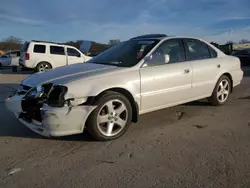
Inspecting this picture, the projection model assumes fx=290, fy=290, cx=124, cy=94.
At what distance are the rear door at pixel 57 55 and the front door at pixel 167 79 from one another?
1113 centimetres

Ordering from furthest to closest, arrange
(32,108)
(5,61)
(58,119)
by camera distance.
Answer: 1. (5,61)
2. (32,108)
3. (58,119)

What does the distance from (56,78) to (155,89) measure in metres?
1.54

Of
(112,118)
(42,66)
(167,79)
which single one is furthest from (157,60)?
(42,66)

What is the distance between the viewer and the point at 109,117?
402 cm

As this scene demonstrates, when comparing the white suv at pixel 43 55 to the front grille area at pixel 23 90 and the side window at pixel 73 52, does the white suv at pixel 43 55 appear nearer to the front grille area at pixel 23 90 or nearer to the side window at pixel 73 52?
the side window at pixel 73 52

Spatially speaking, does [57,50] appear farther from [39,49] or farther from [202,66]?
[202,66]

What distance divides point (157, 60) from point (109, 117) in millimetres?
1323

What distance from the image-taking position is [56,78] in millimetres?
4023

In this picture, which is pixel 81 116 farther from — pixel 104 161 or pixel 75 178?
pixel 75 178

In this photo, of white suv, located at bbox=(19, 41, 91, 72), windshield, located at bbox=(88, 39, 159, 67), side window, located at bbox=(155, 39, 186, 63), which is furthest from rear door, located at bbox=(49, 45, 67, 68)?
side window, located at bbox=(155, 39, 186, 63)

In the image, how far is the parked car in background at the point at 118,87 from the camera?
374 cm

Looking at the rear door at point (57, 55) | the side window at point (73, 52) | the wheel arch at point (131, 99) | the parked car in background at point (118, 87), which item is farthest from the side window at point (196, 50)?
the side window at point (73, 52)

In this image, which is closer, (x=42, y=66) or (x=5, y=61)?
(x=42, y=66)

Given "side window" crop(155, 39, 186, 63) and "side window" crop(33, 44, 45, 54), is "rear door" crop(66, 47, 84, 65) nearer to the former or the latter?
"side window" crop(33, 44, 45, 54)
